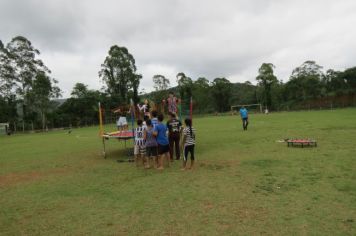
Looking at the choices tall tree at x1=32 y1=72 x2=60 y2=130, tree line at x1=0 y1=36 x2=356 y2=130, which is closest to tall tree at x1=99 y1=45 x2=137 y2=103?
tree line at x1=0 y1=36 x2=356 y2=130

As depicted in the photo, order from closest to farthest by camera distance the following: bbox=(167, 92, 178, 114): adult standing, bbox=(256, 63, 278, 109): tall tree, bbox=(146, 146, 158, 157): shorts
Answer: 1. bbox=(146, 146, 158, 157): shorts
2. bbox=(167, 92, 178, 114): adult standing
3. bbox=(256, 63, 278, 109): tall tree

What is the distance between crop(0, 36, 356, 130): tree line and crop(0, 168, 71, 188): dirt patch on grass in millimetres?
31483

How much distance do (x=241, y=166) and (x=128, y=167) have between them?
380 cm

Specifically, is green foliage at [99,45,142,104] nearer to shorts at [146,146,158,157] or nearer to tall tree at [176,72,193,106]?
tall tree at [176,72,193,106]

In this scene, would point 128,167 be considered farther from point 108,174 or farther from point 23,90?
point 23,90

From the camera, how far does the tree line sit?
52.3m

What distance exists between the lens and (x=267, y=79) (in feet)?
263

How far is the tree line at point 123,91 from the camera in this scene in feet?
172

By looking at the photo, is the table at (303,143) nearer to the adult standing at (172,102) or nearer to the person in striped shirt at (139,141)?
the adult standing at (172,102)

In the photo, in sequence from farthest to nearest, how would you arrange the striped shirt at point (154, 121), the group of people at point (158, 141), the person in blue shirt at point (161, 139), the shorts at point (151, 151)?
the striped shirt at point (154, 121) → the shorts at point (151, 151) → the person in blue shirt at point (161, 139) → the group of people at point (158, 141)

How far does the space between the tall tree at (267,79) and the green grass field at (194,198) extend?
69888 mm

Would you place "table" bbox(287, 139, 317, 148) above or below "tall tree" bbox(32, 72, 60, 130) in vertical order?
below

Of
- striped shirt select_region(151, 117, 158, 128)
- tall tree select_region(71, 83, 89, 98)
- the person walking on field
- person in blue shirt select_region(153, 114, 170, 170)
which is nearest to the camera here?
person in blue shirt select_region(153, 114, 170, 170)

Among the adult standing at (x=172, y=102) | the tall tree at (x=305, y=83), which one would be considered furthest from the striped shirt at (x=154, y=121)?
the tall tree at (x=305, y=83)
